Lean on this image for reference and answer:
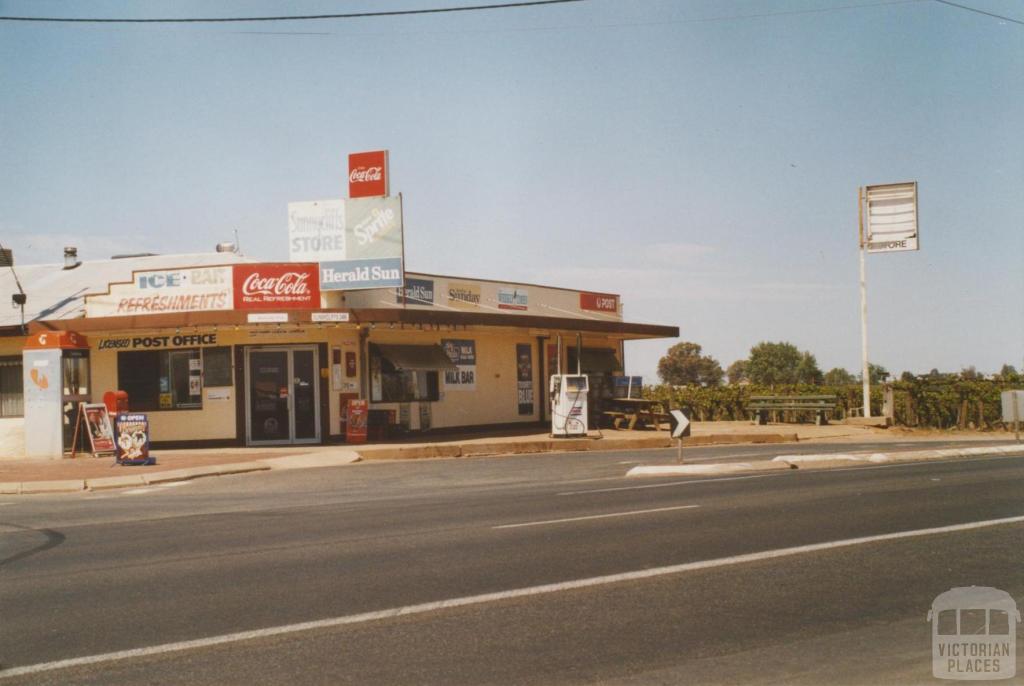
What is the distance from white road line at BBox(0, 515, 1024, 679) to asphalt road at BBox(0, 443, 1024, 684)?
3 cm

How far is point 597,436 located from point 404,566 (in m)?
17.5

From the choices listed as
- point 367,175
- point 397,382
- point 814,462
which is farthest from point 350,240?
point 814,462

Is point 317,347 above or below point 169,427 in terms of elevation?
above

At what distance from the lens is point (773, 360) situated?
385 feet

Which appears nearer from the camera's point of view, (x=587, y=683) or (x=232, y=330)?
(x=587, y=683)

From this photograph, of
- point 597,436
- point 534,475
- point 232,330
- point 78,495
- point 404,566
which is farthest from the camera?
point 597,436

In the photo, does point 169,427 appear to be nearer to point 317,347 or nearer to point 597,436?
point 317,347

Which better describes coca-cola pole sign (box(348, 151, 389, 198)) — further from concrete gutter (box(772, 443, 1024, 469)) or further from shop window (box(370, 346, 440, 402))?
concrete gutter (box(772, 443, 1024, 469))

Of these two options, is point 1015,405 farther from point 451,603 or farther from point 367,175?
point 451,603

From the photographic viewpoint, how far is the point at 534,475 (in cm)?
1680

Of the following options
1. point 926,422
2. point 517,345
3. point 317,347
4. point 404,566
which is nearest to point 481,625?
point 404,566

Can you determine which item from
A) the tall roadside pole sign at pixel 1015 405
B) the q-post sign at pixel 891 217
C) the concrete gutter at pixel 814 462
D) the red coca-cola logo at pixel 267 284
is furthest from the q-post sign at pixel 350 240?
the q-post sign at pixel 891 217

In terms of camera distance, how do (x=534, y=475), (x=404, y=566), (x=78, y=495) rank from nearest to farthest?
(x=404, y=566) < (x=78, y=495) < (x=534, y=475)

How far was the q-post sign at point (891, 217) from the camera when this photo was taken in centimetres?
3089
